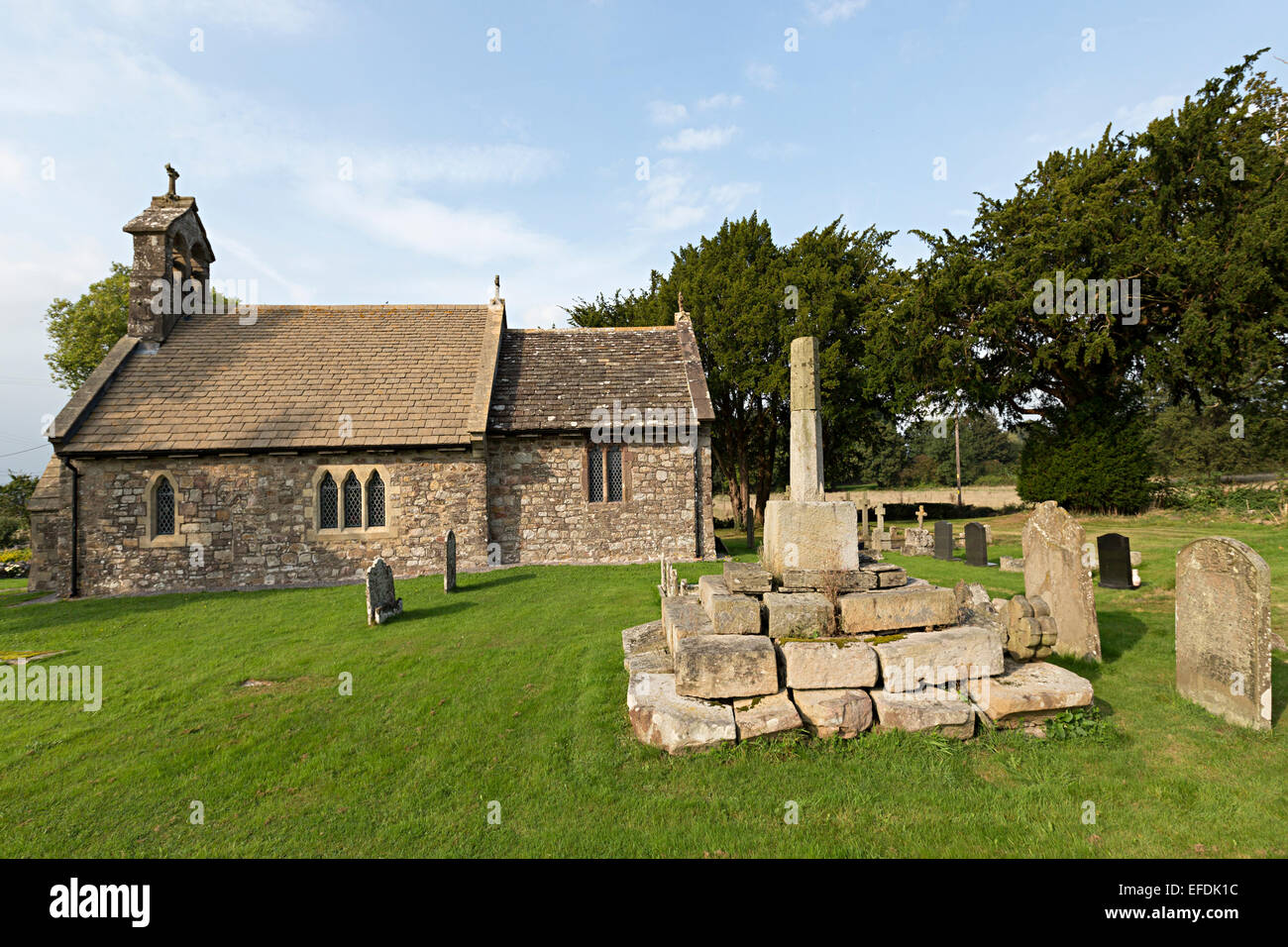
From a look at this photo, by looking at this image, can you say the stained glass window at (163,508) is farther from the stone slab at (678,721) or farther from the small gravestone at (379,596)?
the stone slab at (678,721)

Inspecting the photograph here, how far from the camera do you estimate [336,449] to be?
572 inches

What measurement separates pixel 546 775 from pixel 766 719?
6.28ft

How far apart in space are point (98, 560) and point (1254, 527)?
106 ft

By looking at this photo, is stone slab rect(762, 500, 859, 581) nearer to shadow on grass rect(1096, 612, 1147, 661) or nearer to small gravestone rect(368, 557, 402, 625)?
shadow on grass rect(1096, 612, 1147, 661)

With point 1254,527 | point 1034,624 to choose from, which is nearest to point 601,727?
point 1034,624

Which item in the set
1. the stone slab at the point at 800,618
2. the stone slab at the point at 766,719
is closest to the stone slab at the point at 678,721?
the stone slab at the point at 766,719

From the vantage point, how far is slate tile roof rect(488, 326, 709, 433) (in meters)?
16.1

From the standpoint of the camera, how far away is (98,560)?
13938mm

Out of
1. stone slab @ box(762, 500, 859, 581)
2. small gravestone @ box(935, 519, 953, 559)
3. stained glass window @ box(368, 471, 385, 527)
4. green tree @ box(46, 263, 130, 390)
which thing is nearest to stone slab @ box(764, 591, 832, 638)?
stone slab @ box(762, 500, 859, 581)

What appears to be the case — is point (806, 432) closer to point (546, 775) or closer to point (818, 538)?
point (818, 538)

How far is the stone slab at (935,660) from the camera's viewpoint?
514 cm

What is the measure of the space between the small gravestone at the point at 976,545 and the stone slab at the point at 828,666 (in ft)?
35.7

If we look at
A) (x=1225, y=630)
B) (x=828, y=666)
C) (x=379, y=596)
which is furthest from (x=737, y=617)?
(x=379, y=596)

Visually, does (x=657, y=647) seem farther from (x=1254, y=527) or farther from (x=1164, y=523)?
(x=1164, y=523)
